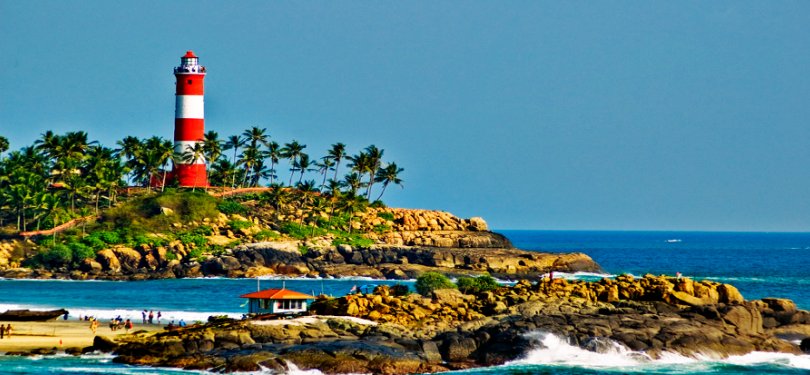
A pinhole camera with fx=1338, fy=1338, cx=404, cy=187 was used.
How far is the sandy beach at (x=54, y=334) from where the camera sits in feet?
203

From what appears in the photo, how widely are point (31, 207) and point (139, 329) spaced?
49.5 m

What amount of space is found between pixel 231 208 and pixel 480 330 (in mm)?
65848

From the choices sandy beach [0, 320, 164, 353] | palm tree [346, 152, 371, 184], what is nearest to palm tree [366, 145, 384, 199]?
palm tree [346, 152, 371, 184]

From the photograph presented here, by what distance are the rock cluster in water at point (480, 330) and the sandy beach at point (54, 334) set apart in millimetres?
3726

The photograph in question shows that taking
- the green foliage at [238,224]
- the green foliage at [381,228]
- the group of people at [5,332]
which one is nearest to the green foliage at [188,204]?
the green foliage at [238,224]

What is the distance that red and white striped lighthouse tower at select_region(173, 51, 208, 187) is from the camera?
118 m

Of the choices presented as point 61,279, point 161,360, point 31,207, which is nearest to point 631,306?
point 161,360

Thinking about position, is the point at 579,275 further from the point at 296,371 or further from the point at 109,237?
the point at 296,371

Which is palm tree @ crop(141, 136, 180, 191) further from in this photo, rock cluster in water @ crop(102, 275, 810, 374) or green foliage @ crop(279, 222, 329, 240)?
rock cluster in water @ crop(102, 275, 810, 374)

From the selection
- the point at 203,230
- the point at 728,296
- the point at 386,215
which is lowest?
the point at 728,296

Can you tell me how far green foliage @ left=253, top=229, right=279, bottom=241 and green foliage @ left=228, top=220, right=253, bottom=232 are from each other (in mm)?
1392

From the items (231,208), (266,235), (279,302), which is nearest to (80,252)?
(266,235)

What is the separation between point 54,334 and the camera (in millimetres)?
66188

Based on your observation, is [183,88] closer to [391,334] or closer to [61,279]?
[61,279]
